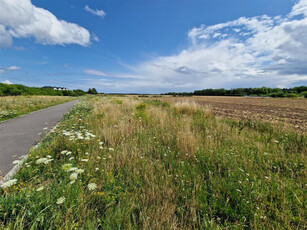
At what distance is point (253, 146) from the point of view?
3.74 meters

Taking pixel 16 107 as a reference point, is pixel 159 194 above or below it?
below

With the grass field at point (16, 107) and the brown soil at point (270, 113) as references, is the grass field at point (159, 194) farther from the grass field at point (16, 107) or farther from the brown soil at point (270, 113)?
the grass field at point (16, 107)

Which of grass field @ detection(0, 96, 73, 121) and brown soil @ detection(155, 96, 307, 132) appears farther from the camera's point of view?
grass field @ detection(0, 96, 73, 121)

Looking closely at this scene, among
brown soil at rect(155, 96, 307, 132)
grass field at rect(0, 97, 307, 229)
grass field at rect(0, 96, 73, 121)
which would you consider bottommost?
brown soil at rect(155, 96, 307, 132)

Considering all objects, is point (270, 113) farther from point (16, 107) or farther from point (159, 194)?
point (16, 107)

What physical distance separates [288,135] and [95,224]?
6539 mm

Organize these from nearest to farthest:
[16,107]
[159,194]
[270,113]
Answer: [159,194]
[16,107]
[270,113]

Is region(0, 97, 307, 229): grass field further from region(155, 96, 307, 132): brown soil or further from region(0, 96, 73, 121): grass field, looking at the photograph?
region(0, 96, 73, 121): grass field

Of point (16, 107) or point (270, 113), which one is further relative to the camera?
point (270, 113)

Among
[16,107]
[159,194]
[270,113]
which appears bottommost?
[270,113]

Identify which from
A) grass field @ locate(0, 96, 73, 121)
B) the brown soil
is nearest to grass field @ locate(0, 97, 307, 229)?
the brown soil

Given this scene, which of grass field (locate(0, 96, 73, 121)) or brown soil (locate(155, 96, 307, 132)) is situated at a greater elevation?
grass field (locate(0, 96, 73, 121))

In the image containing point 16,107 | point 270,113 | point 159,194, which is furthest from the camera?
point 270,113

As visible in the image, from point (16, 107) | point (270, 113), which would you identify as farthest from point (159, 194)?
point (270, 113)
